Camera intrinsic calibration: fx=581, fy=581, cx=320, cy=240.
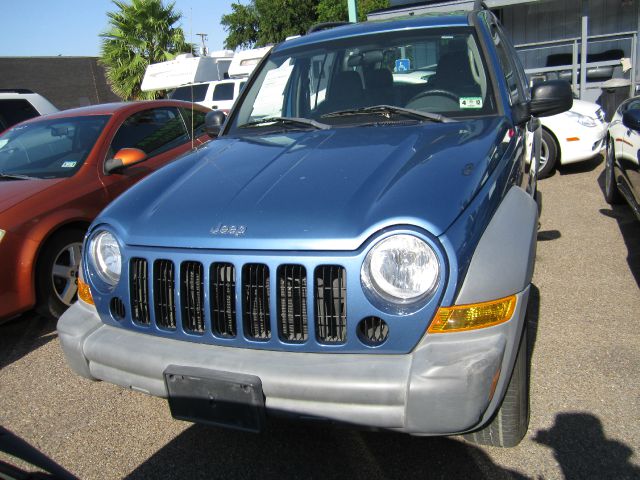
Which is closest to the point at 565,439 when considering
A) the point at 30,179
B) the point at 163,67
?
the point at 30,179

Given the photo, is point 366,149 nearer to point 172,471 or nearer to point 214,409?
point 214,409

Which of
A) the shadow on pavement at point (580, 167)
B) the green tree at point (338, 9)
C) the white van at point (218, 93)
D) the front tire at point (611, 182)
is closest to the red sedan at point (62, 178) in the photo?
the front tire at point (611, 182)

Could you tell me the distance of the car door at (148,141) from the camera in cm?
496

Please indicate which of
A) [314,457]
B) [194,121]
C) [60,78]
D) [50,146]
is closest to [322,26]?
[194,121]

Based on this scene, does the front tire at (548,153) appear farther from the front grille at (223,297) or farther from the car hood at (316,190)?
the front grille at (223,297)

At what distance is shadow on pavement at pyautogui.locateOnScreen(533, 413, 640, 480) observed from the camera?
2389 millimetres

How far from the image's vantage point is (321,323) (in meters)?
2.16

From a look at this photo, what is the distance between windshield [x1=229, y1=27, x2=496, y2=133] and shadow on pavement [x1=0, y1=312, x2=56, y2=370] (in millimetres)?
2142

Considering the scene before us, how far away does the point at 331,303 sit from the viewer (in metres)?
2.15

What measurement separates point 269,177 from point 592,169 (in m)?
7.41

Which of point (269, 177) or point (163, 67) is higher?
point (163, 67)

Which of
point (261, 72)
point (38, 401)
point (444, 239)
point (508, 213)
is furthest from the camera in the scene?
point (261, 72)

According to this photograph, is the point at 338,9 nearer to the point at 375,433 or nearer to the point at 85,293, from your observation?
the point at 85,293

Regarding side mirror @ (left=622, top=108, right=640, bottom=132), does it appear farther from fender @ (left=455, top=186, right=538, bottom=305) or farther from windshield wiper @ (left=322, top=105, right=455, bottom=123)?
fender @ (left=455, top=186, right=538, bottom=305)
